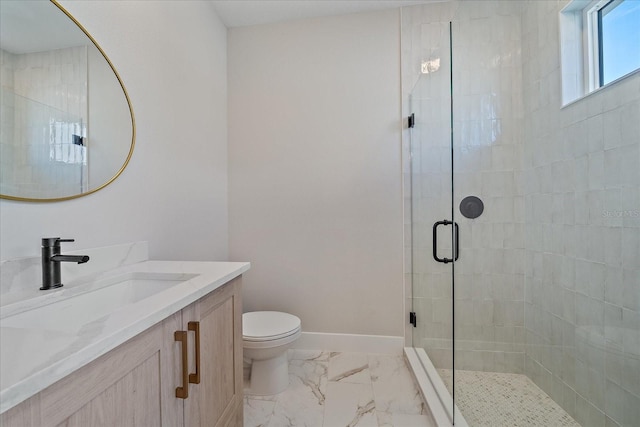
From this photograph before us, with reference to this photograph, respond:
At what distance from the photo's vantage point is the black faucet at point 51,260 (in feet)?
2.79

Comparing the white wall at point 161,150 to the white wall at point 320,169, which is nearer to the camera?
the white wall at point 161,150

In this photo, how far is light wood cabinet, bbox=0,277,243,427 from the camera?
18.5 inches

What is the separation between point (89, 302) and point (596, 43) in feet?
8.32

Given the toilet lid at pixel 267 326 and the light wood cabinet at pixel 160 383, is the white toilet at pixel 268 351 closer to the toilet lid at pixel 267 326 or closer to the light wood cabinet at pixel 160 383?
the toilet lid at pixel 267 326

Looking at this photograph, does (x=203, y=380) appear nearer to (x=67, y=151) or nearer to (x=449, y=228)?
(x=67, y=151)

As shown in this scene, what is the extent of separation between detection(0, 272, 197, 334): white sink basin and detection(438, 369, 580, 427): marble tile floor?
152 cm

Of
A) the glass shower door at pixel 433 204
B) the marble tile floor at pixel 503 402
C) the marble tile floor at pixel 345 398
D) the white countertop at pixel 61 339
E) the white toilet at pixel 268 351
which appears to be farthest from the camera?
the glass shower door at pixel 433 204

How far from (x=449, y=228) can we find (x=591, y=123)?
83 cm

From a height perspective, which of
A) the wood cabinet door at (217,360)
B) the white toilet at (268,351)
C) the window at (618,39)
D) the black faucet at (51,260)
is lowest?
the white toilet at (268,351)

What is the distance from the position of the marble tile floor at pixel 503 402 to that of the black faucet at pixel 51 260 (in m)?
1.82

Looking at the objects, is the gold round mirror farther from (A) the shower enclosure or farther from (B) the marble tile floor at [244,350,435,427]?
(A) the shower enclosure

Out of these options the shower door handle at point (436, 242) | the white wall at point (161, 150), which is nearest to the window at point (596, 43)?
the shower door handle at point (436, 242)

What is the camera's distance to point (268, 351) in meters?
1.59

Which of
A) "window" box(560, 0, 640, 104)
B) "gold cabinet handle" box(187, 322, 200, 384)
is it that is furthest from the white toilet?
"window" box(560, 0, 640, 104)
